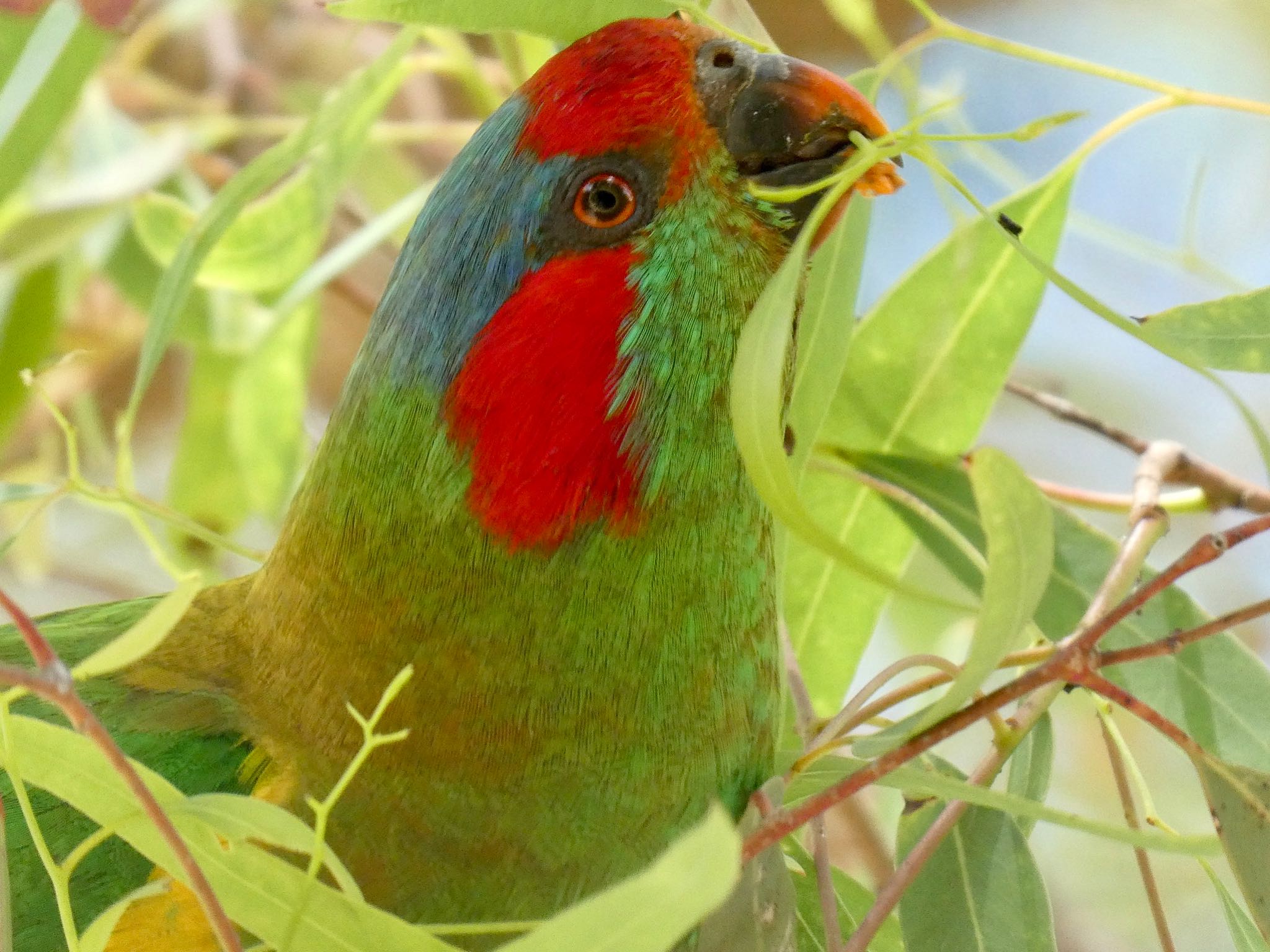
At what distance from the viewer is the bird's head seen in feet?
2.94

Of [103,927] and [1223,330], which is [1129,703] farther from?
[103,927]

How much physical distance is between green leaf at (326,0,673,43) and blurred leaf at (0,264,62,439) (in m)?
1.07

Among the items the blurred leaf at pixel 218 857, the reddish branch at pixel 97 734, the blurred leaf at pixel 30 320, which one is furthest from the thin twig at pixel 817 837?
the blurred leaf at pixel 30 320

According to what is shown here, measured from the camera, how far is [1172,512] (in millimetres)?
1178

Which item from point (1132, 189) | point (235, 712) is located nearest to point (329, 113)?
point (235, 712)

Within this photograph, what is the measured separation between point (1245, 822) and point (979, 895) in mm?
190

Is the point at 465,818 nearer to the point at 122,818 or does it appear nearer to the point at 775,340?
the point at 122,818

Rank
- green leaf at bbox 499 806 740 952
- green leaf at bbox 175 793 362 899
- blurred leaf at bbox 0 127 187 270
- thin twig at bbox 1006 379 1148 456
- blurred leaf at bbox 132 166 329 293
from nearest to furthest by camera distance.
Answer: green leaf at bbox 499 806 740 952 → green leaf at bbox 175 793 362 899 → thin twig at bbox 1006 379 1148 456 → blurred leaf at bbox 132 166 329 293 → blurred leaf at bbox 0 127 187 270

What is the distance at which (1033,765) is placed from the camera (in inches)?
36.6

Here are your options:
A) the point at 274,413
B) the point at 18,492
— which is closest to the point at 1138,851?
the point at 18,492

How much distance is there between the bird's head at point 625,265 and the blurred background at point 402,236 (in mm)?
240

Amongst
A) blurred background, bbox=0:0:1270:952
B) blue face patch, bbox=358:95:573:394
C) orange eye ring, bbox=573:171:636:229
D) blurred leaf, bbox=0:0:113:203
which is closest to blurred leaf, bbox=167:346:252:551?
blurred background, bbox=0:0:1270:952

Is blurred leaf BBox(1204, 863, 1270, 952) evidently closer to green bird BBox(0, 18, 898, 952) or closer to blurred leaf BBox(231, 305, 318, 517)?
green bird BBox(0, 18, 898, 952)

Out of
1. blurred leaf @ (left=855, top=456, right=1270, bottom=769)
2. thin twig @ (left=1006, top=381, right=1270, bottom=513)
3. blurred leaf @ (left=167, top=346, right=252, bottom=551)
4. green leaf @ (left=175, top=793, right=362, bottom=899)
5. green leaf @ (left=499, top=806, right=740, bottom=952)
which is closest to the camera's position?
green leaf @ (left=499, top=806, right=740, bottom=952)
